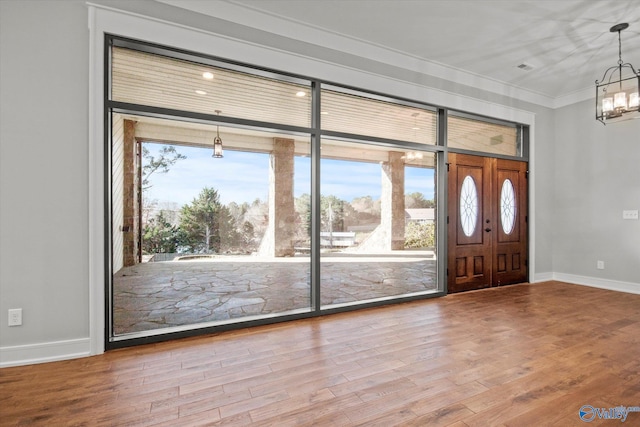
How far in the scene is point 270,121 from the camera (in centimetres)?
350

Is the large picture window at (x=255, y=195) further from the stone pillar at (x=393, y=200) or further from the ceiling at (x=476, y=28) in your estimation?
the ceiling at (x=476, y=28)

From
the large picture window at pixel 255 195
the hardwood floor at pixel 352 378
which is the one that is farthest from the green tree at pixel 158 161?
the hardwood floor at pixel 352 378

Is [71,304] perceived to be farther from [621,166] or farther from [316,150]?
[621,166]

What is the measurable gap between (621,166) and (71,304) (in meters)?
7.49

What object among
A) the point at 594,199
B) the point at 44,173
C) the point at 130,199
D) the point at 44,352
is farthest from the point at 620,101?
the point at 44,352

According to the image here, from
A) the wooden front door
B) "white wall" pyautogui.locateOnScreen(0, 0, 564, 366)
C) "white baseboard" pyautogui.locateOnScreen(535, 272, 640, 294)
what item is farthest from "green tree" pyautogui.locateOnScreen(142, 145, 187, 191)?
"white baseboard" pyautogui.locateOnScreen(535, 272, 640, 294)

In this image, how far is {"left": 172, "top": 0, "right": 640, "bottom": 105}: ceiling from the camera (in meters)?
3.19

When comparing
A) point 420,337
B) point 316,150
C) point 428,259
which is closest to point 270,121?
point 316,150

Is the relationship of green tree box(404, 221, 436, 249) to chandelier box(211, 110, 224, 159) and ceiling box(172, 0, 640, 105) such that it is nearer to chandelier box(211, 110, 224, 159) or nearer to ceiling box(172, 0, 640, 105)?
ceiling box(172, 0, 640, 105)

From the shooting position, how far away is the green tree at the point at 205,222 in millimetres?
3254

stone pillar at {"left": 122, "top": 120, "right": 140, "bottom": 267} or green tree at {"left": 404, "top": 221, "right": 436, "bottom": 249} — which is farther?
green tree at {"left": 404, "top": 221, "right": 436, "bottom": 249}

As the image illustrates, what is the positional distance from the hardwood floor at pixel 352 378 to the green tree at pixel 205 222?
0.94 meters

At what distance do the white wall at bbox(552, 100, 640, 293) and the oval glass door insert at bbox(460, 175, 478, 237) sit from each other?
6.62 ft

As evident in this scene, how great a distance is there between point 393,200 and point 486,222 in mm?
1789
